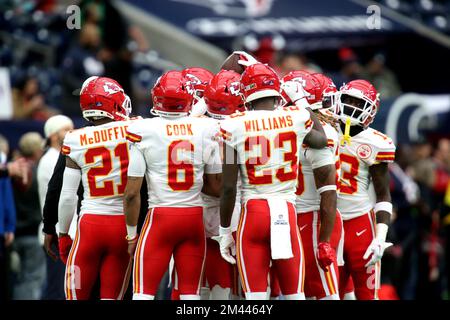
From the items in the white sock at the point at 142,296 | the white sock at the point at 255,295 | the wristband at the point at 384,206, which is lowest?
the white sock at the point at 142,296

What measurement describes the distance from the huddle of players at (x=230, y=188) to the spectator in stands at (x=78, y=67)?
19.1 ft

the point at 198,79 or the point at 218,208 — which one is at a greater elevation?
the point at 198,79

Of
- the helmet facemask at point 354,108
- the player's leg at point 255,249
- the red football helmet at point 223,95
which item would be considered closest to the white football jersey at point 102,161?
the red football helmet at point 223,95

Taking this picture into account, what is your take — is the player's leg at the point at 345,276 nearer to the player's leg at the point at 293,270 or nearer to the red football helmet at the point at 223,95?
the player's leg at the point at 293,270

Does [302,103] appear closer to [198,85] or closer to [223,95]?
[223,95]

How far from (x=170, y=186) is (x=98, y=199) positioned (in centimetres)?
62

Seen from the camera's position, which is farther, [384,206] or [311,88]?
[384,206]

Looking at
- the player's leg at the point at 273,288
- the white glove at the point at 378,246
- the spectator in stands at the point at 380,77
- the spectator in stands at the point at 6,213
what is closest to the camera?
the white glove at the point at 378,246

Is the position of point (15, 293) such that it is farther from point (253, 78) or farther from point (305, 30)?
point (305, 30)

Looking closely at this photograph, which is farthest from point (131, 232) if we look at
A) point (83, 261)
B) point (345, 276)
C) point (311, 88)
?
point (345, 276)

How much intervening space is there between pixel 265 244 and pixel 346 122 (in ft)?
4.68

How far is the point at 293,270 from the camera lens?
7.84 meters

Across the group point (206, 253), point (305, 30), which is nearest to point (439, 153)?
point (305, 30)

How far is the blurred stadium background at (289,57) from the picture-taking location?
13602 millimetres
